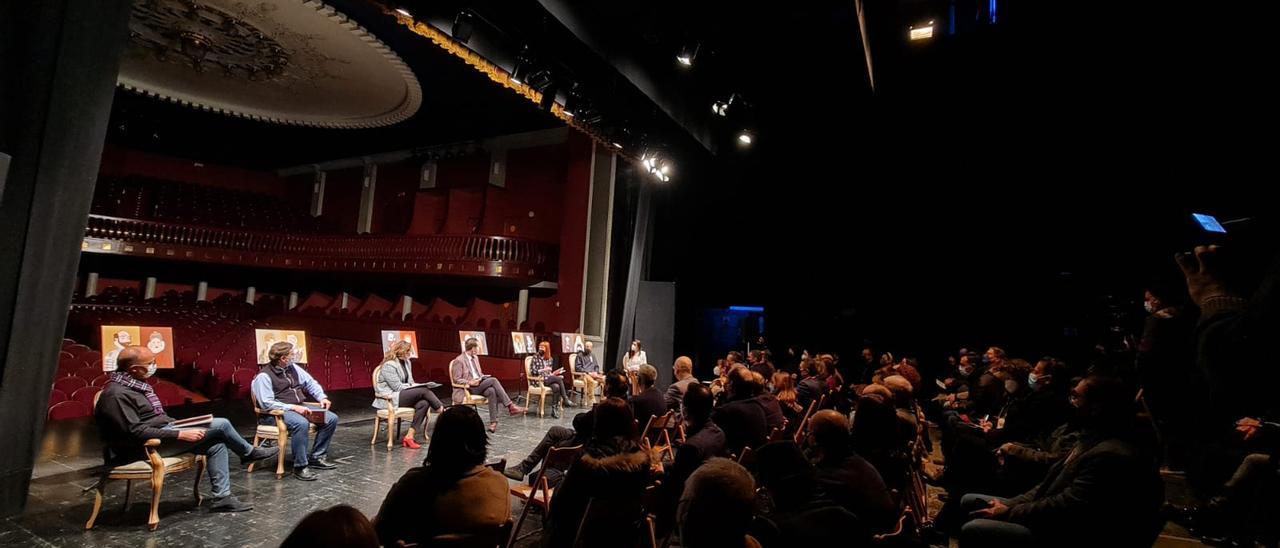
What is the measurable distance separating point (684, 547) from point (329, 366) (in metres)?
8.27

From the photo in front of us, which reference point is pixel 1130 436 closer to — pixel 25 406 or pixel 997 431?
pixel 997 431

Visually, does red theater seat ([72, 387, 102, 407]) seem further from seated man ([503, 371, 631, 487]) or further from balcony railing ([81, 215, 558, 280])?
balcony railing ([81, 215, 558, 280])

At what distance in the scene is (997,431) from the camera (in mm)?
3957

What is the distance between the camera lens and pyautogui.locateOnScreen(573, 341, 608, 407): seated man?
8.22m

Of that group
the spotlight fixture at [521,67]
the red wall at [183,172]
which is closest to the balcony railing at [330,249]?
the red wall at [183,172]

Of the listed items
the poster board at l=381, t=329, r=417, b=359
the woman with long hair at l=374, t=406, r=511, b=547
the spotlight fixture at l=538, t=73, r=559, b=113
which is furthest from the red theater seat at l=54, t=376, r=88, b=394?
the woman with long hair at l=374, t=406, r=511, b=547

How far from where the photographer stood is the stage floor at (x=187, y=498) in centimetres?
277

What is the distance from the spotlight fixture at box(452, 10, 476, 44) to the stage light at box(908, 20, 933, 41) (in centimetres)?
433

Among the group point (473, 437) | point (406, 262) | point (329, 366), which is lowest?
point (329, 366)

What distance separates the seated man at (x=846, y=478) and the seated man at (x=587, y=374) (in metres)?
6.44

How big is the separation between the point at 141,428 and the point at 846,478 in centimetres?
361

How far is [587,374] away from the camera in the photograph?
27.1 ft

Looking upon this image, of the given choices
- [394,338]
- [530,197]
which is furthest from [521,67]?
[530,197]

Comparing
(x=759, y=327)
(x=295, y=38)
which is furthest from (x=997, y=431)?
(x=295, y=38)
